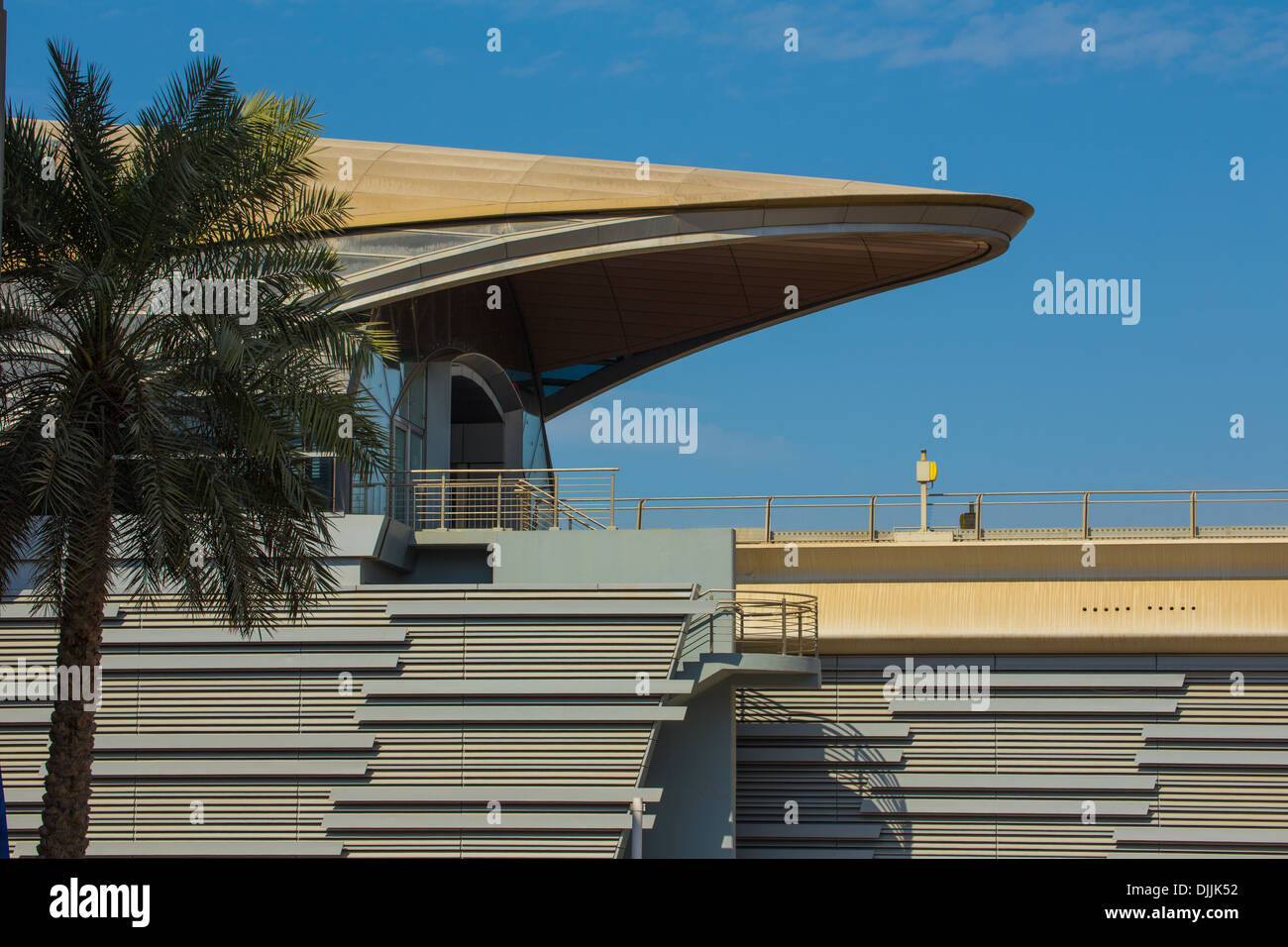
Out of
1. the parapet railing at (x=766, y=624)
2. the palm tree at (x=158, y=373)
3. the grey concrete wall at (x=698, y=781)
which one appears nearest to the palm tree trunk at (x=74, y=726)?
the palm tree at (x=158, y=373)

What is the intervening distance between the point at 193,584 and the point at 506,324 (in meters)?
19.7

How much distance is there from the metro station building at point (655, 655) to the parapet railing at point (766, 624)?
0.29ft

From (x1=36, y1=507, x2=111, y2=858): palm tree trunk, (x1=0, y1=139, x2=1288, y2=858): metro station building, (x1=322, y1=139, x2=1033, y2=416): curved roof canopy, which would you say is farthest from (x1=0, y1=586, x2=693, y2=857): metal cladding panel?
(x1=36, y1=507, x2=111, y2=858): palm tree trunk

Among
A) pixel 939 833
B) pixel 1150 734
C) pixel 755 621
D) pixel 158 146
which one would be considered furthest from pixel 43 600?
pixel 1150 734

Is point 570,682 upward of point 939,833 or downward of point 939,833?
upward

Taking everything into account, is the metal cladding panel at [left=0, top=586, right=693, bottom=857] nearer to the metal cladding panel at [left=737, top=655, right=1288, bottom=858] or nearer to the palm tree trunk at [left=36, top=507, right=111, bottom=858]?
the metal cladding panel at [left=737, top=655, right=1288, bottom=858]

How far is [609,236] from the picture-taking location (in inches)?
996

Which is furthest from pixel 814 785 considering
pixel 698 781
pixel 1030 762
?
pixel 698 781

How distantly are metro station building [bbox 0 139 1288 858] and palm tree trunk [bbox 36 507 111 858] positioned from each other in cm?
651

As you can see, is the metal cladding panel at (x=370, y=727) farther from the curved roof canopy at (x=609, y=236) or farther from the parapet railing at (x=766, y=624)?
the curved roof canopy at (x=609, y=236)

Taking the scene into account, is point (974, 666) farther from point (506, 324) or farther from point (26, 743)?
point (26, 743)

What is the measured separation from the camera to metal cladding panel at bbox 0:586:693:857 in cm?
1986

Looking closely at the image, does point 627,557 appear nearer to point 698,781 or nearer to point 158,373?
point 698,781

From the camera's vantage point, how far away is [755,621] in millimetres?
25703
